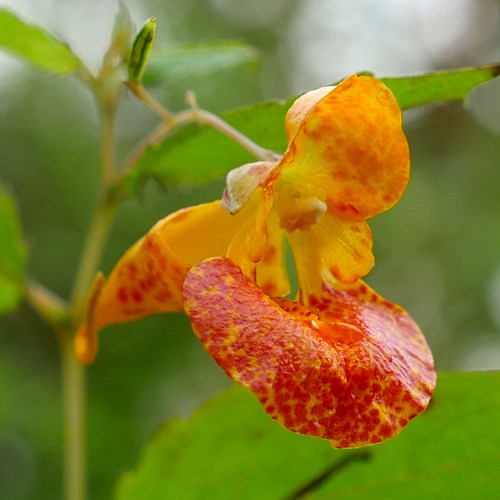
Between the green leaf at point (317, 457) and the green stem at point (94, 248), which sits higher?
the green stem at point (94, 248)

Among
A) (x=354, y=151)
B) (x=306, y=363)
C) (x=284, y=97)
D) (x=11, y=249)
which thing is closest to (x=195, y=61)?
(x=11, y=249)

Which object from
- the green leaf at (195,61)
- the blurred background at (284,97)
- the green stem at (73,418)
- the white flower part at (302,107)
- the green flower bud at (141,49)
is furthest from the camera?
the blurred background at (284,97)

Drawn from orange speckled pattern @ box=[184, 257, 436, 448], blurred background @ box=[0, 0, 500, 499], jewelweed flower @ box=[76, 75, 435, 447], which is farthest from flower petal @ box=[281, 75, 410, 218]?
blurred background @ box=[0, 0, 500, 499]

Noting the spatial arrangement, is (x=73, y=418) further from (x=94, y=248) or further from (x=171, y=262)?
(x=171, y=262)

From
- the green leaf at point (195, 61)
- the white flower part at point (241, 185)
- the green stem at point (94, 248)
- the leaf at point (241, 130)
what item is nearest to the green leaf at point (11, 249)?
the green stem at point (94, 248)

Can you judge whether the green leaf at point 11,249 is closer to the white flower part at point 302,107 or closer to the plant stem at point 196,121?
the plant stem at point 196,121

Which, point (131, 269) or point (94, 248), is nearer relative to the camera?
point (131, 269)

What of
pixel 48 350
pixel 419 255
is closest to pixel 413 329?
pixel 48 350

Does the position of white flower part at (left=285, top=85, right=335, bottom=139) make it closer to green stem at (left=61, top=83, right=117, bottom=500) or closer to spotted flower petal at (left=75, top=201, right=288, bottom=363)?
spotted flower petal at (left=75, top=201, right=288, bottom=363)

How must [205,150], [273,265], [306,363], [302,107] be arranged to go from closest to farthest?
[306,363] → [302,107] → [273,265] → [205,150]
